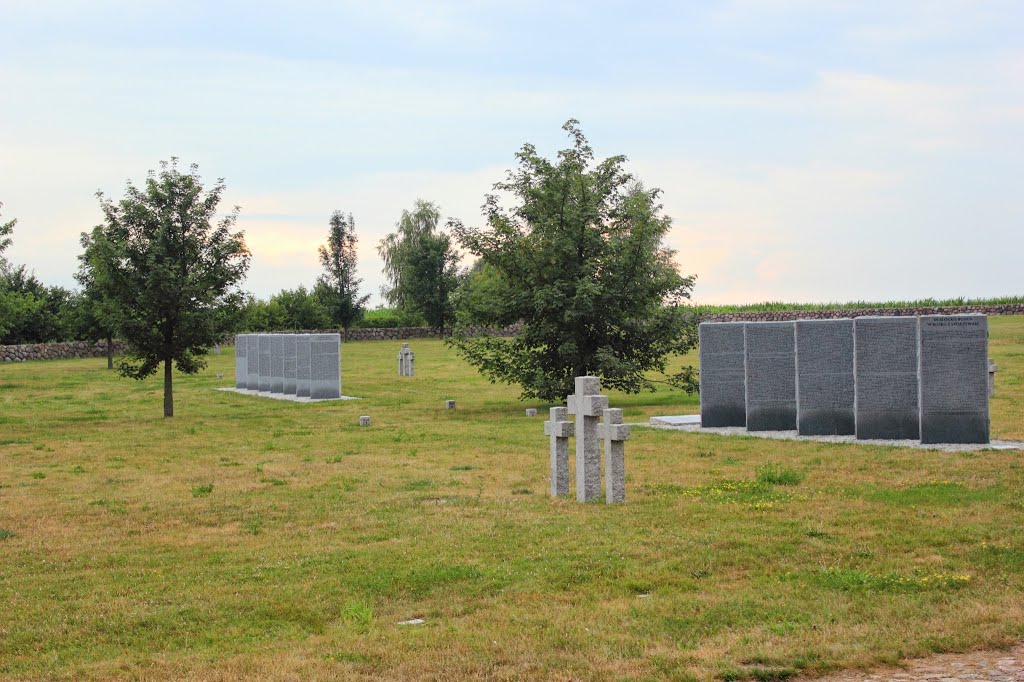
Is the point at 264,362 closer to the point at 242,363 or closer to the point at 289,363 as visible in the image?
the point at 242,363

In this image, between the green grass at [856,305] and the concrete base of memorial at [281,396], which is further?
the green grass at [856,305]

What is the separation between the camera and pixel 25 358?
200ft

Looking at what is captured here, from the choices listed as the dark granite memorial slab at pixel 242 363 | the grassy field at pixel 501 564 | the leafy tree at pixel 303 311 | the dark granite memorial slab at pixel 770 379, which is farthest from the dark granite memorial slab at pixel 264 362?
the leafy tree at pixel 303 311

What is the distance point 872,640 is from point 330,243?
78.2 m

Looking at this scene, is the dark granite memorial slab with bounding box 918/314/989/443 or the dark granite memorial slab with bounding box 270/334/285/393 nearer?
the dark granite memorial slab with bounding box 918/314/989/443

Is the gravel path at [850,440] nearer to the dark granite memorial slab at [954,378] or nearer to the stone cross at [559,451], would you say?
the dark granite memorial slab at [954,378]

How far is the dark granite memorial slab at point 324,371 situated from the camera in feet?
108

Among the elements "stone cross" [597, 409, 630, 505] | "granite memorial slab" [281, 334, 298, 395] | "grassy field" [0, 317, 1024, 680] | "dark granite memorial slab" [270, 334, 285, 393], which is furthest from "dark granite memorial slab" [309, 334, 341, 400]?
"stone cross" [597, 409, 630, 505]

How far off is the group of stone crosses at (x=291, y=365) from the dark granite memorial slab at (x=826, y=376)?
16.3 metres

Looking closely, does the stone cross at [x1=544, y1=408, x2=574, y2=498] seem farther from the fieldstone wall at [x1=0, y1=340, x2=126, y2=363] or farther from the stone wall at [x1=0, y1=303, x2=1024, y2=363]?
the fieldstone wall at [x1=0, y1=340, x2=126, y2=363]

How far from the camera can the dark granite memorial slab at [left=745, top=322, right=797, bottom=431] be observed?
794 inches

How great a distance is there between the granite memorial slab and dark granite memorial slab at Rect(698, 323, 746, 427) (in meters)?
16.7

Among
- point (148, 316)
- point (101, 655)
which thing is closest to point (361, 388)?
point (148, 316)

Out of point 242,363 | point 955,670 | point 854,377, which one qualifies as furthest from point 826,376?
point 242,363
